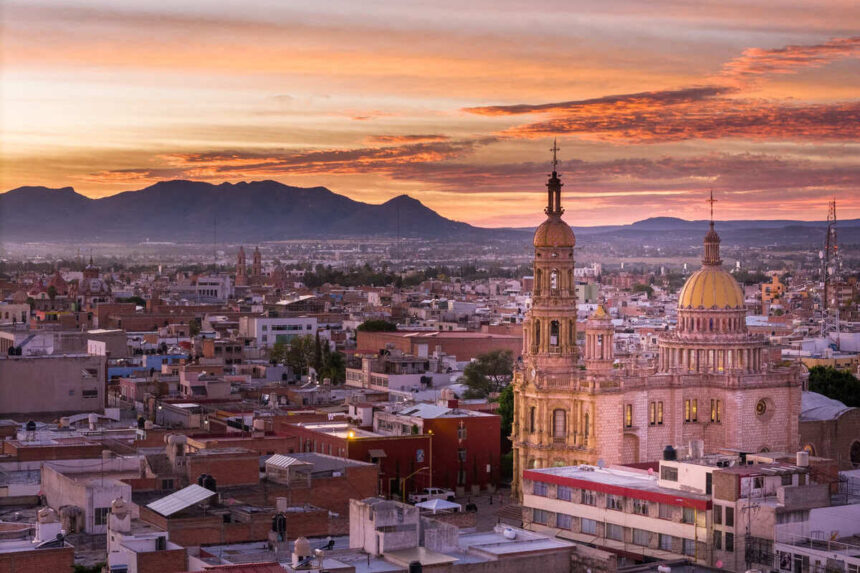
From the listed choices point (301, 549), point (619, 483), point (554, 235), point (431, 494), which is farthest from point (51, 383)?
point (301, 549)

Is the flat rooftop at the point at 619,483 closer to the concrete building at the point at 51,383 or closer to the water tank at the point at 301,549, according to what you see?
the water tank at the point at 301,549

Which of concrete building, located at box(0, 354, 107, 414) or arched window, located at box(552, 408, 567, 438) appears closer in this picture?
arched window, located at box(552, 408, 567, 438)

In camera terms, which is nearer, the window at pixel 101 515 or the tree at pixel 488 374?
the window at pixel 101 515

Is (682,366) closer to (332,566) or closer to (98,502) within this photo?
(98,502)

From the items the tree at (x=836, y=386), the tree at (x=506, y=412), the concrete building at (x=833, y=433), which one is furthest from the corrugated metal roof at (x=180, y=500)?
the tree at (x=836, y=386)

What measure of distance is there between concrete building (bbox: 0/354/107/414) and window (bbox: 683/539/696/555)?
48.0 metres

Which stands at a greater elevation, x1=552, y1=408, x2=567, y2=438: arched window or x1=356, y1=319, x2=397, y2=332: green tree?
x1=356, y1=319, x2=397, y2=332: green tree

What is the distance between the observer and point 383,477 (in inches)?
3103

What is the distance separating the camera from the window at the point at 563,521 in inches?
2393

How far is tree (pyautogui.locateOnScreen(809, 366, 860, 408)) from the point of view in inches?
4198

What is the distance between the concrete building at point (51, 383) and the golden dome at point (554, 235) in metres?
28.7

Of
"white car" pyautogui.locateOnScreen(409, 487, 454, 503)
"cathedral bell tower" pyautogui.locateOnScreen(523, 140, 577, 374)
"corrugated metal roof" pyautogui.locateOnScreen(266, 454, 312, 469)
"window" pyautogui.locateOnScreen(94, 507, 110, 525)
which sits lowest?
"white car" pyautogui.locateOnScreen(409, 487, 454, 503)

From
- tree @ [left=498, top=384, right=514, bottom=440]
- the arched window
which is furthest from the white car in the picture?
tree @ [left=498, top=384, right=514, bottom=440]

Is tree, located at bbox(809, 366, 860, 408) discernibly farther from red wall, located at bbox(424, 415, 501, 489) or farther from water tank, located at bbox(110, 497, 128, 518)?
water tank, located at bbox(110, 497, 128, 518)
